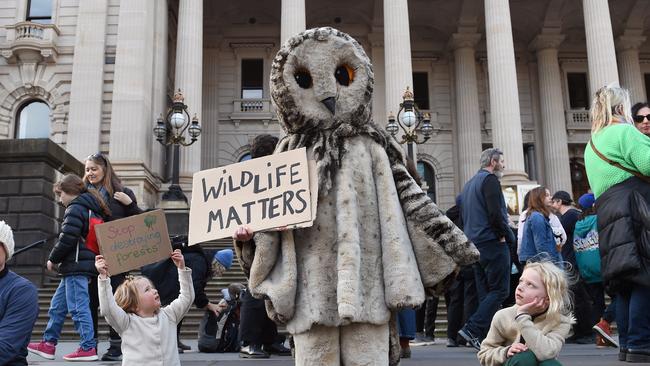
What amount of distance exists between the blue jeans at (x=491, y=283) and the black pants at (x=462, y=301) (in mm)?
622

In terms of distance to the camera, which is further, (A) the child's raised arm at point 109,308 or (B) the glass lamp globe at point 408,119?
(B) the glass lamp globe at point 408,119

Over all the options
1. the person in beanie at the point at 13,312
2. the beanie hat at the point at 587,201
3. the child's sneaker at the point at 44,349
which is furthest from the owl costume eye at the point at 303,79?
the beanie hat at the point at 587,201

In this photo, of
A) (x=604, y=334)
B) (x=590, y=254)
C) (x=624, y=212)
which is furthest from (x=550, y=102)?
(x=624, y=212)

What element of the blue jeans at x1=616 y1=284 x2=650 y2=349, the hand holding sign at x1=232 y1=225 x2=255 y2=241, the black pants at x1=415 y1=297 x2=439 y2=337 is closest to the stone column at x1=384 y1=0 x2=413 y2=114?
the black pants at x1=415 y1=297 x2=439 y2=337

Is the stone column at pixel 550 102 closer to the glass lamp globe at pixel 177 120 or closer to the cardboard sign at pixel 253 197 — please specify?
the glass lamp globe at pixel 177 120

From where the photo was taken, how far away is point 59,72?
21.9m

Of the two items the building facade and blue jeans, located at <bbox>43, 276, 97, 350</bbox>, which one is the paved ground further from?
the building facade

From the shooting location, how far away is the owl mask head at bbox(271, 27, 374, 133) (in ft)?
10.2

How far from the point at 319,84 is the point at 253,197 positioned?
644 mm

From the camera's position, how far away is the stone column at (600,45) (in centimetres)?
2319

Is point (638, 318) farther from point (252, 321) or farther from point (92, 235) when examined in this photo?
point (92, 235)

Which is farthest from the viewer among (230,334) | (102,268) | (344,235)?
(230,334)

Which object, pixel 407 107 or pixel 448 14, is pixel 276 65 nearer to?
pixel 407 107

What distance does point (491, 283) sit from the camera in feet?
21.4
